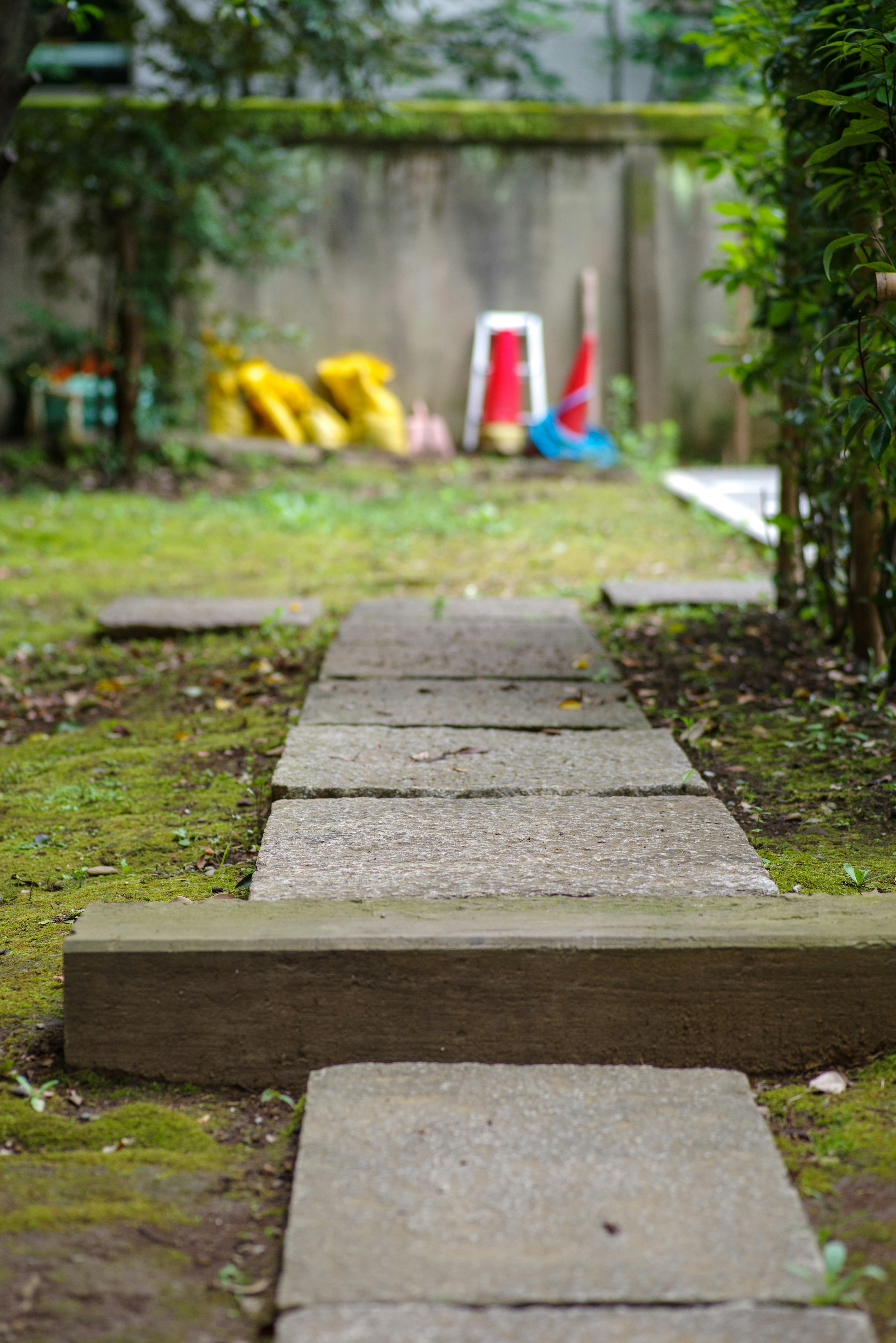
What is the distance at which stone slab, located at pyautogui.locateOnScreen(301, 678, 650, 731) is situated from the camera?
2.81 metres

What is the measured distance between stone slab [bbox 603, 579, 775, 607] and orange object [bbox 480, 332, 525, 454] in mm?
5350

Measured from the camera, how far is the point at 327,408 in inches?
388

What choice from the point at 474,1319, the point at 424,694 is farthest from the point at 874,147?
the point at 474,1319

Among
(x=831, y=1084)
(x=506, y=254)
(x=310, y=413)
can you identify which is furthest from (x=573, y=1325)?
(x=506, y=254)

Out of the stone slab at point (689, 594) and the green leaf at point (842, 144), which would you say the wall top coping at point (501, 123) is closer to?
the stone slab at point (689, 594)

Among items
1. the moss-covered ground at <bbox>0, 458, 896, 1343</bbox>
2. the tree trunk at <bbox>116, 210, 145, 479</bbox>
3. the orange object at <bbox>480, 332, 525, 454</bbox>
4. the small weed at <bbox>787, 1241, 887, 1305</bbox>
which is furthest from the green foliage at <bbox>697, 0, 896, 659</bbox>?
the orange object at <bbox>480, 332, 525, 454</bbox>

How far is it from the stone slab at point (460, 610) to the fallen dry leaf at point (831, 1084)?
2456 millimetres

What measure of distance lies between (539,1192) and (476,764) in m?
1.19

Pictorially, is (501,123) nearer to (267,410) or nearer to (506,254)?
(506,254)

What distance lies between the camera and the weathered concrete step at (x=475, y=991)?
1.66m

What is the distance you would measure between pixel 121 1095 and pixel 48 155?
7.32 m

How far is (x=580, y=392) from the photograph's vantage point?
995 centimetres

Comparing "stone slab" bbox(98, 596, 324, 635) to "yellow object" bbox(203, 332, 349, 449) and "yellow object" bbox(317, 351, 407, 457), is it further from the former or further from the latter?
"yellow object" bbox(317, 351, 407, 457)

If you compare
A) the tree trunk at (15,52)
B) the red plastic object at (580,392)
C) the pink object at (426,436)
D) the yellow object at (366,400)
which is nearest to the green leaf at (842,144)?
the tree trunk at (15,52)
